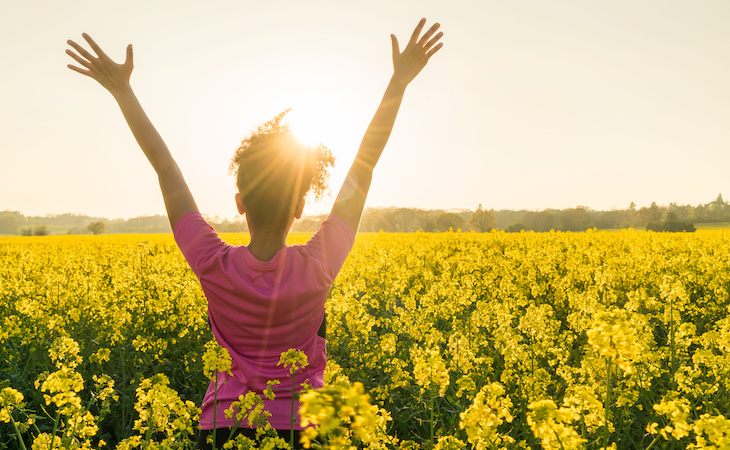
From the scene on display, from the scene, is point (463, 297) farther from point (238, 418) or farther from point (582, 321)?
point (238, 418)

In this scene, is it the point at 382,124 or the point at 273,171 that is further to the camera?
the point at 382,124

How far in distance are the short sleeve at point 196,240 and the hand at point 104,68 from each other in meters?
0.81

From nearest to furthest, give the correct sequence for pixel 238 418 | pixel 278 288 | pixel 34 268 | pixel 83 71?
1. pixel 238 418
2. pixel 278 288
3. pixel 83 71
4. pixel 34 268

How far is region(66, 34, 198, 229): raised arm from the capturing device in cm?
207

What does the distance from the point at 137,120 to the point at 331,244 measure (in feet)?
3.83

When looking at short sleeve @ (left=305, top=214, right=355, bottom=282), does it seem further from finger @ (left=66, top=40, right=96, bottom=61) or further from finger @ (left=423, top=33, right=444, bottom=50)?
finger @ (left=66, top=40, right=96, bottom=61)

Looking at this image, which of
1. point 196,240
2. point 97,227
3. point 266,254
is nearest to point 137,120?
point 196,240

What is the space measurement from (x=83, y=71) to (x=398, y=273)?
6496mm

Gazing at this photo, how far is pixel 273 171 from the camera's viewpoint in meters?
1.95

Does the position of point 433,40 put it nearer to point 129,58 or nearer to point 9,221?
point 129,58

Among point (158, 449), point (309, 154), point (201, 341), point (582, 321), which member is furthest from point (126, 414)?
point (582, 321)

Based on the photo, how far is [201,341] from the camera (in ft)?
17.2

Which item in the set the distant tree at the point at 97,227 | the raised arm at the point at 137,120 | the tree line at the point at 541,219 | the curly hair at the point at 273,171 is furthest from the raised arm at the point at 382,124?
the distant tree at the point at 97,227

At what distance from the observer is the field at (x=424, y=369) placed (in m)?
1.72
